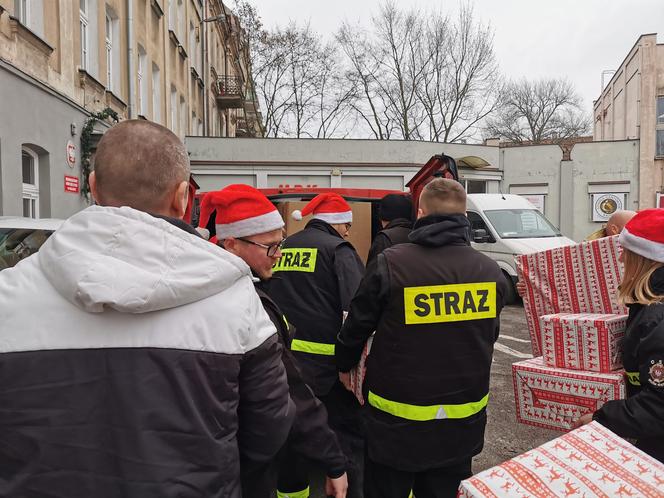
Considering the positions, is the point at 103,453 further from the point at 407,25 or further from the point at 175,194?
the point at 407,25

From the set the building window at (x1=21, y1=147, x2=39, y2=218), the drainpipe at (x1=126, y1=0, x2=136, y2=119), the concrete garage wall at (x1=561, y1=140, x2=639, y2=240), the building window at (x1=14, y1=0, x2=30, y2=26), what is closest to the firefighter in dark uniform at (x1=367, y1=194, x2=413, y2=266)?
the building window at (x1=21, y1=147, x2=39, y2=218)

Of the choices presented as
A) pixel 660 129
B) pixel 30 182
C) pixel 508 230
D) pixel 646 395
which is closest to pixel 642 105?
pixel 660 129

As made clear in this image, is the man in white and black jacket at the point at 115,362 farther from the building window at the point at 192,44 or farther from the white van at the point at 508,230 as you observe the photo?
the building window at the point at 192,44

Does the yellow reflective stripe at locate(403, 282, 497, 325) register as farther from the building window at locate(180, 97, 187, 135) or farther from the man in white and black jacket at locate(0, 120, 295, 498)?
the building window at locate(180, 97, 187, 135)

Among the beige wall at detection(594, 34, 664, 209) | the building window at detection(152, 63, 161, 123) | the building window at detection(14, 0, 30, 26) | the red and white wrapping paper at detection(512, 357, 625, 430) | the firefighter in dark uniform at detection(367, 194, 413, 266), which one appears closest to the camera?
the red and white wrapping paper at detection(512, 357, 625, 430)

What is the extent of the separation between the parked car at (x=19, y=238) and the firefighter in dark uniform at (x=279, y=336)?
2.61 meters

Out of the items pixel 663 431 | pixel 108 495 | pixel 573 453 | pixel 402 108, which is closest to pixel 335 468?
pixel 573 453

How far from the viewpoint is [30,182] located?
9156mm

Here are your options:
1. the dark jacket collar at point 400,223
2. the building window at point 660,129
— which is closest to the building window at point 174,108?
the dark jacket collar at point 400,223

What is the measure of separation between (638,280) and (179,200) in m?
1.80

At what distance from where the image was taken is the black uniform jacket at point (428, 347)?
8.32ft

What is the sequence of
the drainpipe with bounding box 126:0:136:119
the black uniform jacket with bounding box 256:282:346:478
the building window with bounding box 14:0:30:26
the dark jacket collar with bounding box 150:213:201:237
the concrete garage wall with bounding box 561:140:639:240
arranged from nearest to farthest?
the dark jacket collar with bounding box 150:213:201:237
the black uniform jacket with bounding box 256:282:346:478
the building window with bounding box 14:0:30:26
the drainpipe with bounding box 126:0:136:119
the concrete garage wall with bounding box 561:140:639:240

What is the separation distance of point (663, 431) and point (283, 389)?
1410mm

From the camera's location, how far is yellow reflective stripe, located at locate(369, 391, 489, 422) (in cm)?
253
